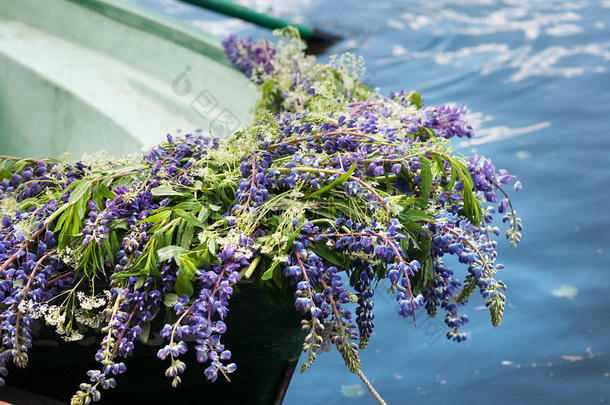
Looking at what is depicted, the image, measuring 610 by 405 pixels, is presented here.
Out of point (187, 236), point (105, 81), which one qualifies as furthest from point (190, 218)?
point (105, 81)

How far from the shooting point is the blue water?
212 centimetres

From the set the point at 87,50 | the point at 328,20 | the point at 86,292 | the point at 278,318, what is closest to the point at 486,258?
the point at 278,318

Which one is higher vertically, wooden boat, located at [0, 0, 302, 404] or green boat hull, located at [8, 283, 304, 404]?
wooden boat, located at [0, 0, 302, 404]

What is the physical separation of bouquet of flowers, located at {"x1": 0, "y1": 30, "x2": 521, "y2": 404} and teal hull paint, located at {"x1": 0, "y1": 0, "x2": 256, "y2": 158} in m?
0.89

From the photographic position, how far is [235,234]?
894 millimetres

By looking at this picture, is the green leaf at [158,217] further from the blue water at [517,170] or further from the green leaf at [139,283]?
the blue water at [517,170]

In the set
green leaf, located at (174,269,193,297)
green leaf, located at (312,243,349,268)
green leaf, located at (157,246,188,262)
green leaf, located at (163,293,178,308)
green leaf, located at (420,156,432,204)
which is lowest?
green leaf, located at (163,293,178,308)

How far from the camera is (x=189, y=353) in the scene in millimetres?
1086

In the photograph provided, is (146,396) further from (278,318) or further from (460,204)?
(460,204)

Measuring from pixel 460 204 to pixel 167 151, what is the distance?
1.65 feet

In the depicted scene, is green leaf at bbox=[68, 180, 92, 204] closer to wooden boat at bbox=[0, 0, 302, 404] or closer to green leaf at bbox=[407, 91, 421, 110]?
green leaf at bbox=[407, 91, 421, 110]

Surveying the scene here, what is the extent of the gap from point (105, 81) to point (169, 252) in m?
1.55

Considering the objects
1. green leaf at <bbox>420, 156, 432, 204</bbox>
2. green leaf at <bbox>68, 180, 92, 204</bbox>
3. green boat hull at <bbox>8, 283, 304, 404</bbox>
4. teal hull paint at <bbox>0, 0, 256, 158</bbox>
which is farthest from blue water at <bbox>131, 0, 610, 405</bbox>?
teal hull paint at <bbox>0, 0, 256, 158</bbox>

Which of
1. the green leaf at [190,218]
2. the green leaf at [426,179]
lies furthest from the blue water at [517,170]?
the green leaf at [190,218]
